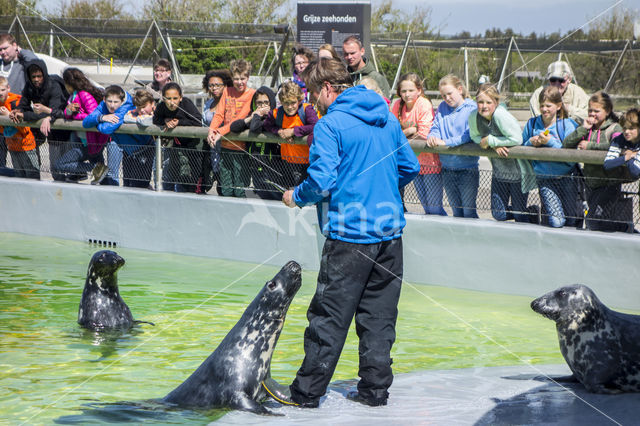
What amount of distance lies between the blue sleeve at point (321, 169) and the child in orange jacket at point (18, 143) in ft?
25.3

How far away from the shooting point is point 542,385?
554 cm

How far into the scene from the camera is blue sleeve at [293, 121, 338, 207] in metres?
4.81

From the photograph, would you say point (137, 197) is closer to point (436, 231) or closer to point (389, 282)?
point (436, 231)

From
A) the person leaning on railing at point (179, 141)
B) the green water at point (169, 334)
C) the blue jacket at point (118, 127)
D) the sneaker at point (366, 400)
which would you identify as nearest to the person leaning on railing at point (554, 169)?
the green water at point (169, 334)

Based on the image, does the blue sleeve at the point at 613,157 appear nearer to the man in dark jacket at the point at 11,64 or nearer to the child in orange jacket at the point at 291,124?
the child in orange jacket at the point at 291,124

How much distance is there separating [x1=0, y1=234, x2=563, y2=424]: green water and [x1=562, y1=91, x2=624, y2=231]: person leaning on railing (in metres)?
1.09

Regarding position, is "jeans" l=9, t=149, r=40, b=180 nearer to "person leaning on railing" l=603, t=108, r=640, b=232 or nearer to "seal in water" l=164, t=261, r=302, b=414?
"seal in water" l=164, t=261, r=302, b=414

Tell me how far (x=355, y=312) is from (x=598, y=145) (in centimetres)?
376

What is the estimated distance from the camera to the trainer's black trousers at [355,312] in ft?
16.2

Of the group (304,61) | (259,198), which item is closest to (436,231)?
(259,198)

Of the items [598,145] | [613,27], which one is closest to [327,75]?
[598,145]

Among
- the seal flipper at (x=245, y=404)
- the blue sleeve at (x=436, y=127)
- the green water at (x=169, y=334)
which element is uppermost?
the blue sleeve at (x=436, y=127)

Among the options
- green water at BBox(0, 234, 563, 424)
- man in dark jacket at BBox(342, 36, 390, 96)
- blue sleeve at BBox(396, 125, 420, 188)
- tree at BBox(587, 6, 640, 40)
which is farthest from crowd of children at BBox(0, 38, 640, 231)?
tree at BBox(587, 6, 640, 40)

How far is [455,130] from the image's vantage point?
8.62 metres
